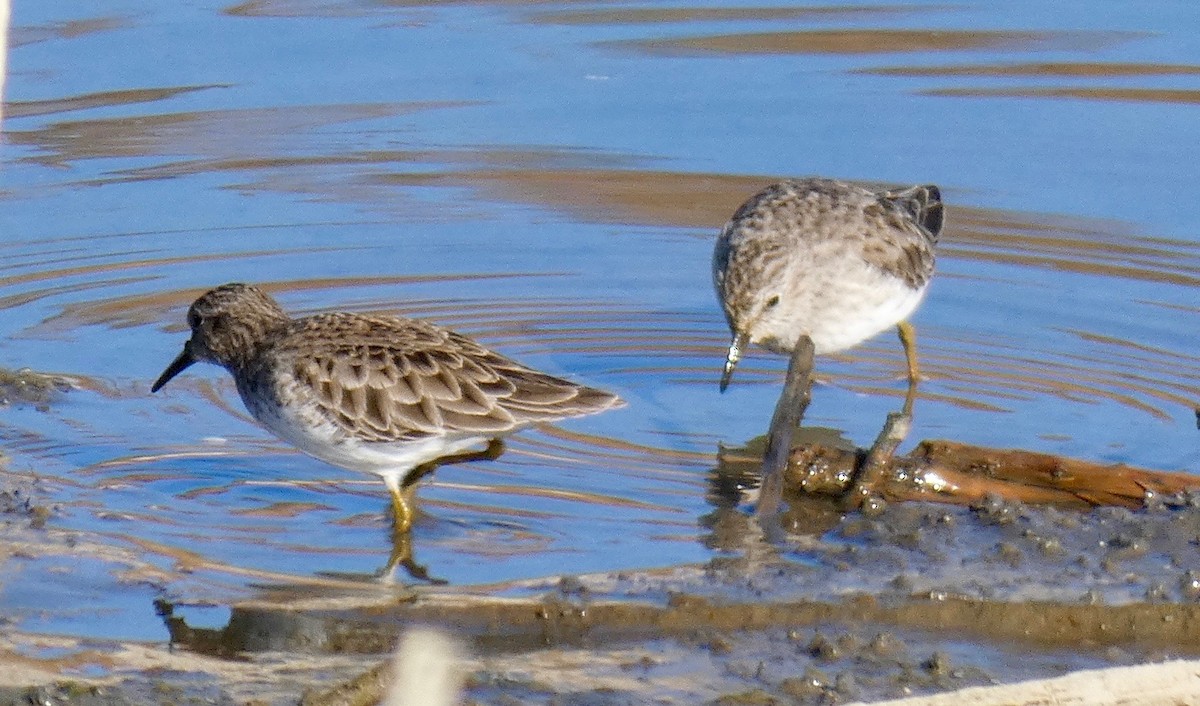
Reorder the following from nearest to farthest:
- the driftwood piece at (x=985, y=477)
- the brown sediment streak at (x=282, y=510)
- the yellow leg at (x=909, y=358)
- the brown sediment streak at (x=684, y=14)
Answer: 1. the driftwood piece at (x=985, y=477)
2. the brown sediment streak at (x=282, y=510)
3. the yellow leg at (x=909, y=358)
4. the brown sediment streak at (x=684, y=14)

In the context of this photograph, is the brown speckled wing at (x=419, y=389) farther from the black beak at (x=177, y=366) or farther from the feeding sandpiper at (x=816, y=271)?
the feeding sandpiper at (x=816, y=271)

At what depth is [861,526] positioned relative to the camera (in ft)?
23.8

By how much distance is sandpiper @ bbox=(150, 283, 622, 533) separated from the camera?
24.4 ft

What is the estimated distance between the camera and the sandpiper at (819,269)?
8.79 m

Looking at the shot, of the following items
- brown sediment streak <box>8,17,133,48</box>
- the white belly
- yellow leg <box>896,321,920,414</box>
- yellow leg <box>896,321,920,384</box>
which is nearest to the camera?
the white belly

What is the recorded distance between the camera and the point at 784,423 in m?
8.14

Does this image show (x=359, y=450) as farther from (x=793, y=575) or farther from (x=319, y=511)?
(x=793, y=575)

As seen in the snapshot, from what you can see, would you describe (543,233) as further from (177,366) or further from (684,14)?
(684,14)

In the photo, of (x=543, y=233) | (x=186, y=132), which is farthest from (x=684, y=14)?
(x=186, y=132)

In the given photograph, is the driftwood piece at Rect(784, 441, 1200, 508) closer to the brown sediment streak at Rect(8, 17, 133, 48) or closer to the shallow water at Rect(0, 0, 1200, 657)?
the shallow water at Rect(0, 0, 1200, 657)

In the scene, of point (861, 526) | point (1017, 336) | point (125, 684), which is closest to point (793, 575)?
point (861, 526)

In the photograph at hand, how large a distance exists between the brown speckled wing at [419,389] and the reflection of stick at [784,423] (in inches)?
29.8

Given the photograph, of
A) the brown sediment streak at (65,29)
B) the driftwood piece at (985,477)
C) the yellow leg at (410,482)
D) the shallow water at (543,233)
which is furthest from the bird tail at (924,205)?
the brown sediment streak at (65,29)

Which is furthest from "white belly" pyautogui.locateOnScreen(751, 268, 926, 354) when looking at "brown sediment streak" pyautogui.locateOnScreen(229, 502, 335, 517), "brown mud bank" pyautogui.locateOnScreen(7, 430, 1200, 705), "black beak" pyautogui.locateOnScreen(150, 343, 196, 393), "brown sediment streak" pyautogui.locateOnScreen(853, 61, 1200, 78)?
"brown sediment streak" pyautogui.locateOnScreen(853, 61, 1200, 78)
